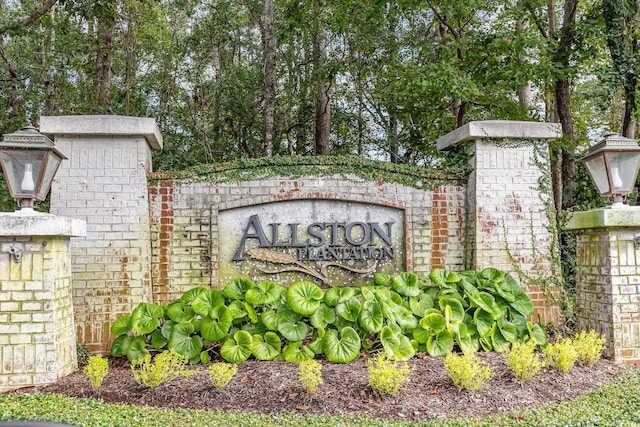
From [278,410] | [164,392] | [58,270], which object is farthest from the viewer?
[58,270]

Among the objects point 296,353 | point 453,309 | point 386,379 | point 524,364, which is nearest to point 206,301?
point 296,353

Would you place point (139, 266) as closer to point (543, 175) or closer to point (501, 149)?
point (501, 149)

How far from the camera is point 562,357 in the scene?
3.92 metres

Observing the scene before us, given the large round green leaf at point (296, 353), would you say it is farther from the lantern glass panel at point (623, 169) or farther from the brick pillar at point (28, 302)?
the lantern glass panel at point (623, 169)

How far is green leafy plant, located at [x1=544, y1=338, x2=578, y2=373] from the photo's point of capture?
391 centimetres

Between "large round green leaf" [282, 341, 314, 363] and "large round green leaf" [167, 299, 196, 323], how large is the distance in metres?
0.84

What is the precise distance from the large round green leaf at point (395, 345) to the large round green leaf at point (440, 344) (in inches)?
8.1

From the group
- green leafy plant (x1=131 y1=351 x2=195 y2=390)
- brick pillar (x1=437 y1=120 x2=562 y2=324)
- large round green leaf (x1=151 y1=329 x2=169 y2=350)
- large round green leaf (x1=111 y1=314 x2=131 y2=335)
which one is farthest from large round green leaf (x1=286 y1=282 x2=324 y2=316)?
brick pillar (x1=437 y1=120 x2=562 y2=324)

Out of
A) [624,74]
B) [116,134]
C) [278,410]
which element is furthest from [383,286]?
[624,74]

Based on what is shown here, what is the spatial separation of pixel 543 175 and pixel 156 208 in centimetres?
411

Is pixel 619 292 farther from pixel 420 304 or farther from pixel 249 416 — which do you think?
pixel 249 416

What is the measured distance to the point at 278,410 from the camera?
11.0 ft

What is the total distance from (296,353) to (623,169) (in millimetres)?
3197

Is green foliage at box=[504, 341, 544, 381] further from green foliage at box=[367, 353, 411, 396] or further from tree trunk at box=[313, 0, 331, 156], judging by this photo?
tree trunk at box=[313, 0, 331, 156]
